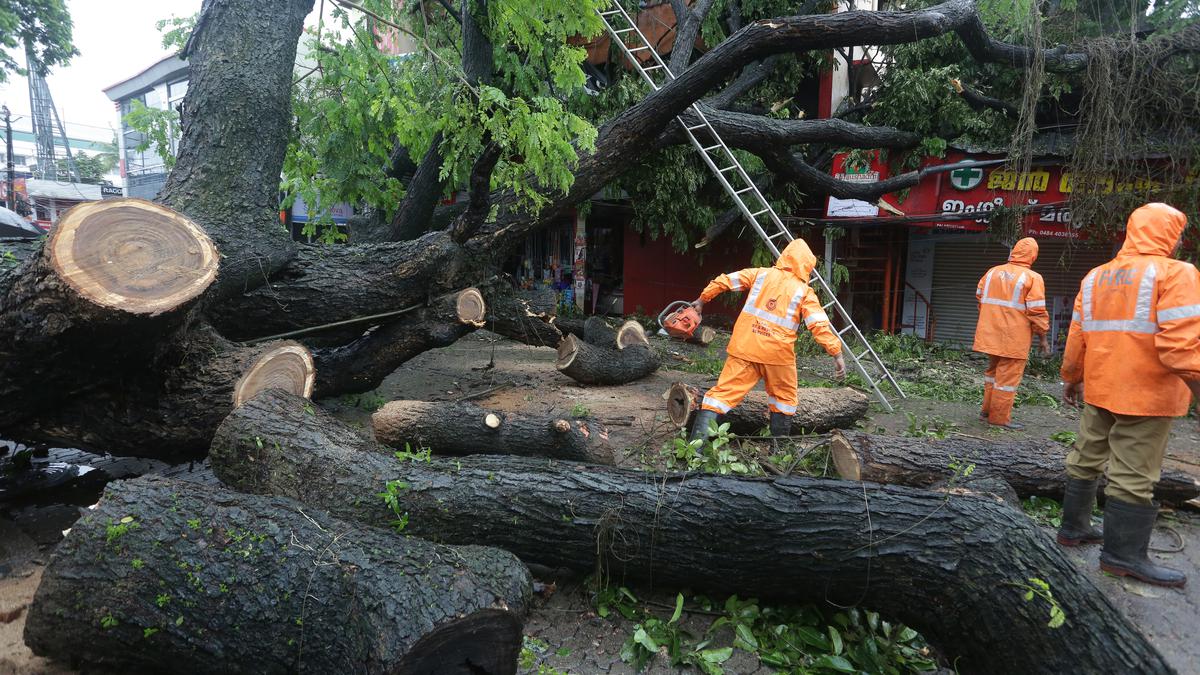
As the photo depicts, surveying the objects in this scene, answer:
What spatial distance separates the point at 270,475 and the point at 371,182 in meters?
4.95

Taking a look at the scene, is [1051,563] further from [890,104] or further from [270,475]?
[890,104]

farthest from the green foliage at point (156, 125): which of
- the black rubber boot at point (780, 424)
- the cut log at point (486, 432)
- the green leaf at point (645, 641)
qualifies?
the green leaf at point (645, 641)

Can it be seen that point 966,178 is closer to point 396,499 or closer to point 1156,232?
point 1156,232

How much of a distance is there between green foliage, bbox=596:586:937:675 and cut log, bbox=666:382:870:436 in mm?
2129

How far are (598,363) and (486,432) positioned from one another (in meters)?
2.85

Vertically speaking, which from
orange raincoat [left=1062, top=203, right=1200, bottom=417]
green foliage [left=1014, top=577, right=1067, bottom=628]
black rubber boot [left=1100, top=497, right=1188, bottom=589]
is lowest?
black rubber boot [left=1100, top=497, right=1188, bottom=589]

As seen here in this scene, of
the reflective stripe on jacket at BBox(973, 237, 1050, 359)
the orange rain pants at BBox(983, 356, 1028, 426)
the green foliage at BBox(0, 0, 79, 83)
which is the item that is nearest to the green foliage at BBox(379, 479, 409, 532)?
the reflective stripe on jacket at BBox(973, 237, 1050, 359)

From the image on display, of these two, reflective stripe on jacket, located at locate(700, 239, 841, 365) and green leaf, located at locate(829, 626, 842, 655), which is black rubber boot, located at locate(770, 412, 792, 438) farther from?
green leaf, located at locate(829, 626, 842, 655)

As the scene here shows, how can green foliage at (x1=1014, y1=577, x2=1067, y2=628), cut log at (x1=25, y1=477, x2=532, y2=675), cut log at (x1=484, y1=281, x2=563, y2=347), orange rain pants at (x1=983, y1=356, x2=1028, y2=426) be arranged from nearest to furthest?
cut log at (x1=25, y1=477, x2=532, y2=675), green foliage at (x1=1014, y1=577, x2=1067, y2=628), orange rain pants at (x1=983, y1=356, x2=1028, y2=426), cut log at (x1=484, y1=281, x2=563, y2=347)

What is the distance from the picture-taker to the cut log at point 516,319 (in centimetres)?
671

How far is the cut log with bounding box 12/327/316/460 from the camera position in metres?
3.75

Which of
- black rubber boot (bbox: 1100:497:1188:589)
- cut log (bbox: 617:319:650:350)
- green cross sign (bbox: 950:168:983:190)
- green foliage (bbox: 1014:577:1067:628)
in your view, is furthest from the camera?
green cross sign (bbox: 950:168:983:190)

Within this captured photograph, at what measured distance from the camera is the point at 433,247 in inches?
229

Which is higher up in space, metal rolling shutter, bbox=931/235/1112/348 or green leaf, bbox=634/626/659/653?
metal rolling shutter, bbox=931/235/1112/348
